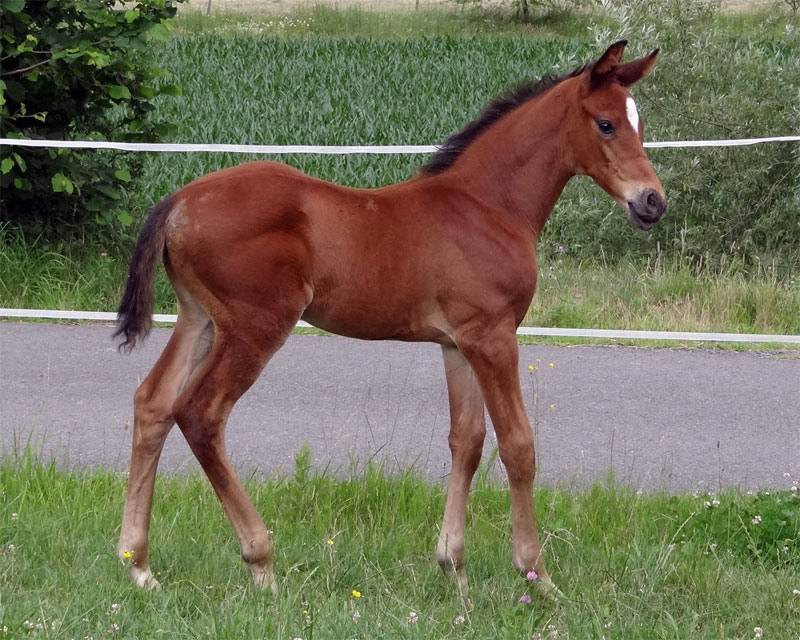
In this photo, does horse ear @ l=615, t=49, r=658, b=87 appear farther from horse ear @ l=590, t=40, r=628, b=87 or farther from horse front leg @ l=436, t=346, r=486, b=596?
horse front leg @ l=436, t=346, r=486, b=596

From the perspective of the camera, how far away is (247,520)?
4.10 metres

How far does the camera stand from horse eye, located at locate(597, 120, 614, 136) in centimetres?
412

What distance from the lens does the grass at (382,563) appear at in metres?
3.77

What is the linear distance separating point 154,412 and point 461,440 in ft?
3.79

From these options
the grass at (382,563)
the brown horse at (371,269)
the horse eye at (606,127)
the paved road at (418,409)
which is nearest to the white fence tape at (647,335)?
the paved road at (418,409)

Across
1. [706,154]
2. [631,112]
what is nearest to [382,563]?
[631,112]

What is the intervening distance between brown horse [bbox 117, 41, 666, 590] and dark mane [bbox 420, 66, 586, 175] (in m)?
0.08

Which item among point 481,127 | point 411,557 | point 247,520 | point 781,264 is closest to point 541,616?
point 411,557

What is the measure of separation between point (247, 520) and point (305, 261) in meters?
0.94

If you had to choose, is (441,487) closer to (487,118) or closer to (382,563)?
(382,563)

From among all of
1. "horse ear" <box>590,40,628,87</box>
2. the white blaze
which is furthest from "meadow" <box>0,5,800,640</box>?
"horse ear" <box>590,40,628,87</box>

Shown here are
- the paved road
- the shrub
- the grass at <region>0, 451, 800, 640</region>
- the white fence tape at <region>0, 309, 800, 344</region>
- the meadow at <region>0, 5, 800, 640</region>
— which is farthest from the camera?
the shrub

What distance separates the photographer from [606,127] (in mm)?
4133

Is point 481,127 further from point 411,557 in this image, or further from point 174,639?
point 174,639
